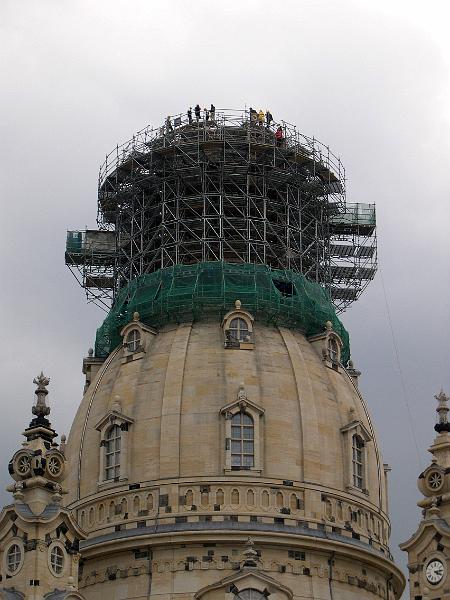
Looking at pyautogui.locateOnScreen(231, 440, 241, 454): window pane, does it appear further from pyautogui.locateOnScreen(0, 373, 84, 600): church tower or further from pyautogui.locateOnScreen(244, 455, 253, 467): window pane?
pyautogui.locateOnScreen(0, 373, 84, 600): church tower

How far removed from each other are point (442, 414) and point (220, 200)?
58.6 ft

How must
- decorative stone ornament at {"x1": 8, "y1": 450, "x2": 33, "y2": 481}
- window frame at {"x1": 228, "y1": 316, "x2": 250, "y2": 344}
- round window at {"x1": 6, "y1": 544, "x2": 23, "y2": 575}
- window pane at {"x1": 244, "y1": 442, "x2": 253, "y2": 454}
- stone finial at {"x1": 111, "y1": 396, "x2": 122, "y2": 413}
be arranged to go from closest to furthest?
round window at {"x1": 6, "y1": 544, "x2": 23, "y2": 575}
decorative stone ornament at {"x1": 8, "y1": 450, "x2": 33, "y2": 481}
window pane at {"x1": 244, "y1": 442, "x2": 253, "y2": 454}
stone finial at {"x1": 111, "y1": 396, "x2": 122, "y2": 413}
window frame at {"x1": 228, "y1": 316, "x2": 250, "y2": 344}

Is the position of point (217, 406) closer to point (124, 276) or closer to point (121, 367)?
point (121, 367)

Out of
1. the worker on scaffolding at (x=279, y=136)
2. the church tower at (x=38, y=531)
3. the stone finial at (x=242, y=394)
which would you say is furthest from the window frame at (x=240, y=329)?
the worker on scaffolding at (x=279, y=136)

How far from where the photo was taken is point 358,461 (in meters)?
88.6

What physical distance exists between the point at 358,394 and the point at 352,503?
8152 mm

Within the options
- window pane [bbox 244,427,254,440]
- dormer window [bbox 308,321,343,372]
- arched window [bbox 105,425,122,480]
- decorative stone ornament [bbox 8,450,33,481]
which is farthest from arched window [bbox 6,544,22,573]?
dormer window [bbox 308,321,343,372]

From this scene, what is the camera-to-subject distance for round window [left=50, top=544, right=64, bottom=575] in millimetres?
80688

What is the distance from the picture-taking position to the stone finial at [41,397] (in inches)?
Answer: 3401

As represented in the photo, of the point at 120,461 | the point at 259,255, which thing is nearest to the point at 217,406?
the point at 120,461

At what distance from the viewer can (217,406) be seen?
86250mm

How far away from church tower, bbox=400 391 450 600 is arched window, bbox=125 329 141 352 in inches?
671

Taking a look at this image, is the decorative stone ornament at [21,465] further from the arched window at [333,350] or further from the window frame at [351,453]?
the arched window at [333,350]

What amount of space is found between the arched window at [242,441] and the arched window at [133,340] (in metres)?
8.20
